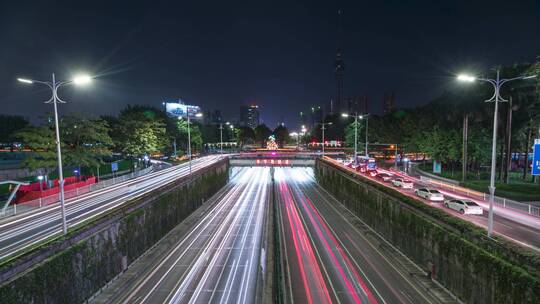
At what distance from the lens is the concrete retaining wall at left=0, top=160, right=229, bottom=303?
15.3 metres

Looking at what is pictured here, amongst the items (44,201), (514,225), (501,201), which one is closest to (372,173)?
(501,201)

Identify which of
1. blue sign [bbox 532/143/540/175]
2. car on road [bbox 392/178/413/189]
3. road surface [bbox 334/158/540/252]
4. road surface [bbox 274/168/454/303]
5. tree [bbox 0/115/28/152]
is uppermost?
tree [bbox 0/115/28/152]

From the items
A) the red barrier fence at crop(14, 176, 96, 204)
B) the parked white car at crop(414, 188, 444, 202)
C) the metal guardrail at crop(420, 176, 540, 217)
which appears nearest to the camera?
the metal guardrail at crop(420, 176, 540, 217)

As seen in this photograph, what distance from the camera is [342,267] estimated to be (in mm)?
26031

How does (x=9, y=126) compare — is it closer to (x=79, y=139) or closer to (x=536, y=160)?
(x=79, y=139)

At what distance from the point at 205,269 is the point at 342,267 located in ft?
38.8

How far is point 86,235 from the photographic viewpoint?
20953mm

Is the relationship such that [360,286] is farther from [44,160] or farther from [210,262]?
[44,160]

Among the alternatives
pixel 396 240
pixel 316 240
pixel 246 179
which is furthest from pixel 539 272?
pixel 246 179

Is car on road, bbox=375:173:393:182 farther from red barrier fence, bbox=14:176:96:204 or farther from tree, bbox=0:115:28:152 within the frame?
tree, bbox=0:115:28:152

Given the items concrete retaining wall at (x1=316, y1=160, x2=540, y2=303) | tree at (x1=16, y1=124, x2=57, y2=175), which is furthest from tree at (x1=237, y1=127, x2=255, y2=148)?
concrete retaining wall at (x1=316, y1=160, x2=540, y2=303)

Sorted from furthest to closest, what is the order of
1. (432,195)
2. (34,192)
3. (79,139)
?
(79,139), (34,192), (432,195)

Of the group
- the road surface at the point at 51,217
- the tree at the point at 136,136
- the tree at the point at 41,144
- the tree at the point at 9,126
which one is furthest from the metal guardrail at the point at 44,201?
the tree at the point at 9,126

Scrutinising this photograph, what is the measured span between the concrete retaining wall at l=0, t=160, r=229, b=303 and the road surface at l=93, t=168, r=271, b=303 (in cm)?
147
